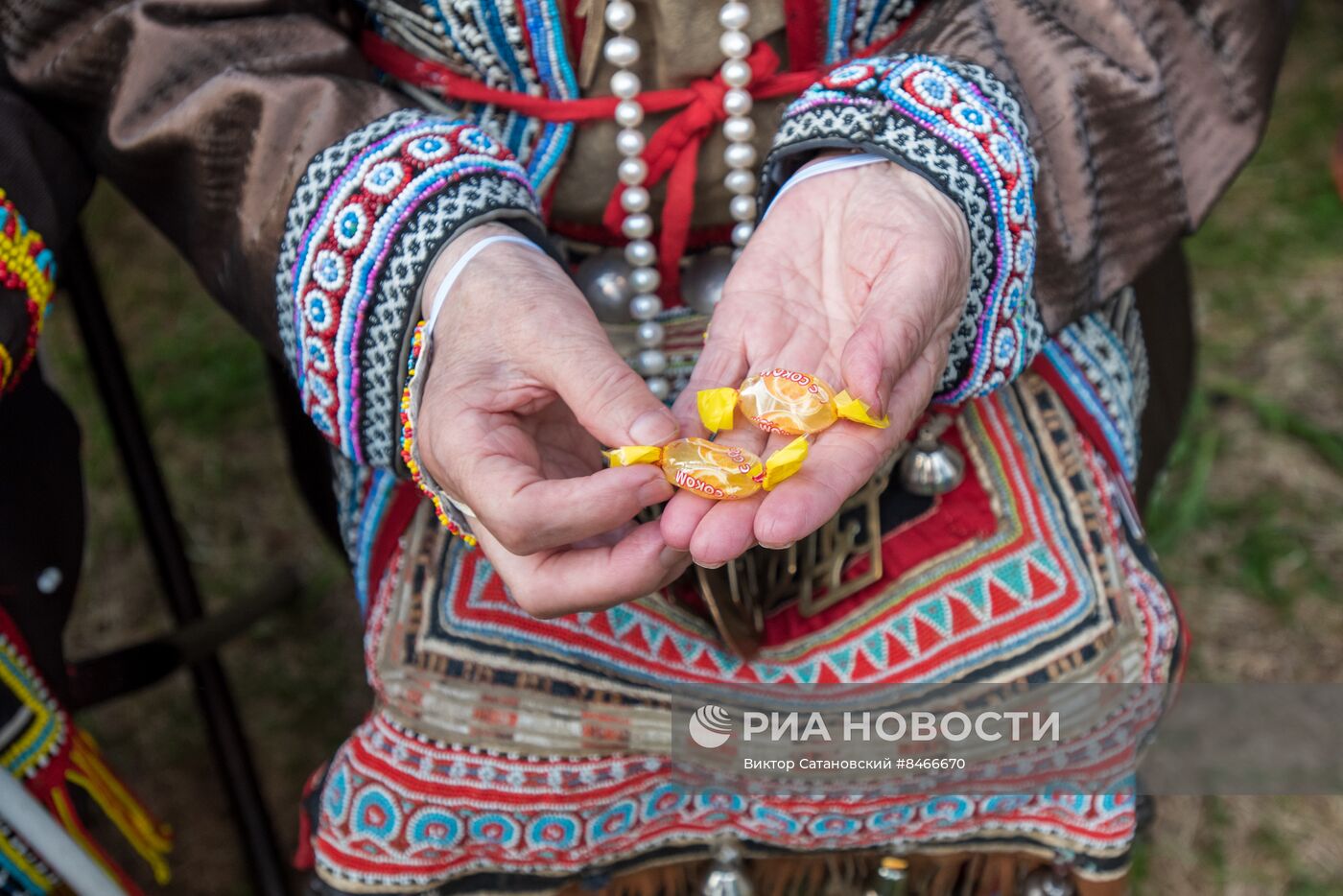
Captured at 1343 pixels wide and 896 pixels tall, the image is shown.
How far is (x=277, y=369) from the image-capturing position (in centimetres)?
139

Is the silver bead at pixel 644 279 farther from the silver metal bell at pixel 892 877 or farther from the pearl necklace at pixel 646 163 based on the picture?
the silver metal bell at pixel 892 877

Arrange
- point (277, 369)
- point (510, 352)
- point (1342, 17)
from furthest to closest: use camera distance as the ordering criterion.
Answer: point (1342, 17), point (277, 369), point (510, 352)

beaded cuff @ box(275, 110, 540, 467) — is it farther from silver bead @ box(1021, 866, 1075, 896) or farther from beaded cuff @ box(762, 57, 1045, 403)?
silver bead @ box(1021, 866, 1075, 896)

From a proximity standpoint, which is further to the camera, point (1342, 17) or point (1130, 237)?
point (1342, 17)

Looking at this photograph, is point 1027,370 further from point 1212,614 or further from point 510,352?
point 1212,614

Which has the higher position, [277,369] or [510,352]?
[510,352]

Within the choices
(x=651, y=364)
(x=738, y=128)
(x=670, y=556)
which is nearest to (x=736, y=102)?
(x=738, y=128)

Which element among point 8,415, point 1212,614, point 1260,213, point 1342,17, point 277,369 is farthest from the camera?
point 1342,17

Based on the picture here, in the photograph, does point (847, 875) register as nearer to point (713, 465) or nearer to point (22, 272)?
point (713, 465)

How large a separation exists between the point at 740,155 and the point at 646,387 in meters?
0.32

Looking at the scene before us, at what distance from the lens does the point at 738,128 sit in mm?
1080

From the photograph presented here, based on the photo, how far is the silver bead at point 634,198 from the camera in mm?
1093

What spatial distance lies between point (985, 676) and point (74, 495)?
841 mm

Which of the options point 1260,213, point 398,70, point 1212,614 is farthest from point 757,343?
point 1260,213
